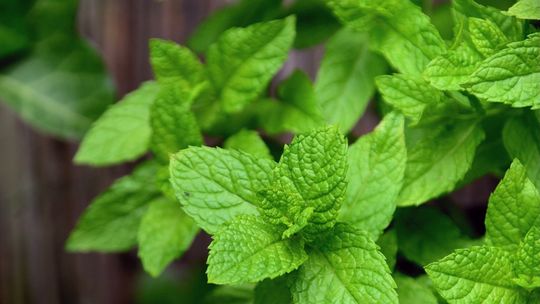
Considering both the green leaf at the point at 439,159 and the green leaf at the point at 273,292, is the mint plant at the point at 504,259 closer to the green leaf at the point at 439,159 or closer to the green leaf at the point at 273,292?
the green leaf at the point at 439,159

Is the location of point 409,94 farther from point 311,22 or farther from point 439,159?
point 311,22

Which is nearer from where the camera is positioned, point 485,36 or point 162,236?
point 485,36

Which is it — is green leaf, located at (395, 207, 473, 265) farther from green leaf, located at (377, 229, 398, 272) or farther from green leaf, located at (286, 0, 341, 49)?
green leaf, located at (286, 0, 341, 49)

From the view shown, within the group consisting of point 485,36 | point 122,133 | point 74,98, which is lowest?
point 74,98

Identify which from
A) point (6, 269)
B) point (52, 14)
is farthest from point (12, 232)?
point (52, 14)

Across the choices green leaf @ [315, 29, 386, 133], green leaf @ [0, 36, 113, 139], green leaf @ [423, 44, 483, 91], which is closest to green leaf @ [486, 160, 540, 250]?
green leaf @ [423, 44, 483, 91]

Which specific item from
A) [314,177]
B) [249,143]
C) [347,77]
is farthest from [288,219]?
[347,77]

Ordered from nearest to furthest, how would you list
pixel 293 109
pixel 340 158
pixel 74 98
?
pixel 340 158 < pixel 293 109 < pixel 74 98

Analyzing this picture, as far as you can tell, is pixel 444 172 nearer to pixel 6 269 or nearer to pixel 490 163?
pixel 490 163
